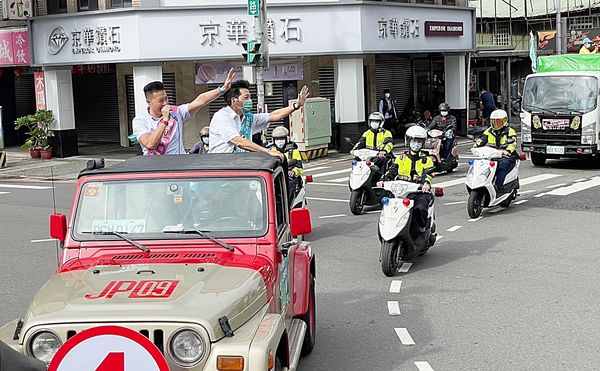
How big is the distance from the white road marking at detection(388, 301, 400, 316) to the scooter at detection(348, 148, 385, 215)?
6137 millimetres

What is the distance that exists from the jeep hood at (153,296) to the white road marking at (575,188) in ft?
41.8

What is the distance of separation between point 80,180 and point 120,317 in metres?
1.87

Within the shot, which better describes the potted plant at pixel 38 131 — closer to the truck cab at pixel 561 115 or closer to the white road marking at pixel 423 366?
the truck cab at pixel 561 115

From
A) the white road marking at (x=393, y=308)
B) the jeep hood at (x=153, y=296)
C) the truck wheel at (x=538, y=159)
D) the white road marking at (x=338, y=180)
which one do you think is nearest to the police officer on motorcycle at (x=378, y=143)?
the white road marking at (x=338, y=180)

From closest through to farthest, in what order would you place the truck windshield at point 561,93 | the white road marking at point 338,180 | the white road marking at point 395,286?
the white road marking at point 395,286 < the white road marking at point 338,180 < the truck windshield at point 561,93

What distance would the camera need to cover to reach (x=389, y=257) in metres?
10.2

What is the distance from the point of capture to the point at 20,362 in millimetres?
3576

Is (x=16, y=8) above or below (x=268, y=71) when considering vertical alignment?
above

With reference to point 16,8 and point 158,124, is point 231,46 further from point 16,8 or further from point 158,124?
point 158,124

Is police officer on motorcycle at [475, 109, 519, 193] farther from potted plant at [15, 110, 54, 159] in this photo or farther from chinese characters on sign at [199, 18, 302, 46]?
potted plant at [15, 110, 54, 159]

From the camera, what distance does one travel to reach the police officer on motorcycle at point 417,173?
10805mm

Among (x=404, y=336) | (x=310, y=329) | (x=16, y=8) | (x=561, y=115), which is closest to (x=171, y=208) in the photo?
(x=310, y=329)

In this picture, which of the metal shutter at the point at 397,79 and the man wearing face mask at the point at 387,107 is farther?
the metal shutter at the point at 397,79

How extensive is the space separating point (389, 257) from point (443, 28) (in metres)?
21.2
